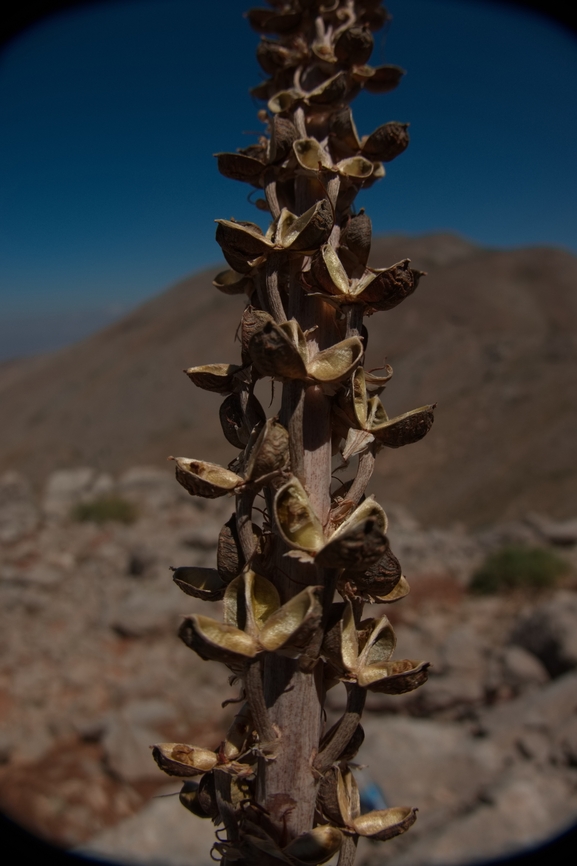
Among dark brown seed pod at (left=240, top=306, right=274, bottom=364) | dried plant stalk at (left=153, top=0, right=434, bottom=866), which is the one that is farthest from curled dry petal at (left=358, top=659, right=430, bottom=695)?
dark brown seed pod at (left=240, top=306, right=274, bottom=364)

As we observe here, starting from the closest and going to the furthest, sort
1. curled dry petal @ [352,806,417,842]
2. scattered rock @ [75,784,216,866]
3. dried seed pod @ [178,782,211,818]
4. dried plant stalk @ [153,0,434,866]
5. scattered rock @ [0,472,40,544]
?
dried plant stalk @ [153,0,434,866] < curled dry petal @ [352,806,417,842] < dried seed pod @ [178,782,211,818] < scattered rock @ [75,784,216,866] < scattered rock @ [0,472,40,544]

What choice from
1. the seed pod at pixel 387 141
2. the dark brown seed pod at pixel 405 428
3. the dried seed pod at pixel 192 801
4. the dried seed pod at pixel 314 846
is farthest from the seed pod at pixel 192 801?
the seed pod at pixel 387 141

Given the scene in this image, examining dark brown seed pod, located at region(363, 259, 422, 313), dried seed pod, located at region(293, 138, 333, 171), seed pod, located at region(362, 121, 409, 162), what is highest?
seed pod, located at region(362, 121, 409, 162)

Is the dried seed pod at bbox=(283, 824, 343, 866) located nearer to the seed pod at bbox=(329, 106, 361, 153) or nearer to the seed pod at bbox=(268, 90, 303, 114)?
the seed pod at bbox=(329, 106, 361, 153)

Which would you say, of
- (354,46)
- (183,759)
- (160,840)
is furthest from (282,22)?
(160,840)

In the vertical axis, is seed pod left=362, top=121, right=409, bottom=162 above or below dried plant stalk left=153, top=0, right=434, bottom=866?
above

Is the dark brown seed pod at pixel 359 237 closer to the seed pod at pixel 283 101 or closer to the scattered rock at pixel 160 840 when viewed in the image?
the seed pod at pixel 283 101

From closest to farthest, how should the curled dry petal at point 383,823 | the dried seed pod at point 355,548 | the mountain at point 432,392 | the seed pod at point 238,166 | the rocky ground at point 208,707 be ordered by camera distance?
the dried seed pod at point 355,548 < the curled dry petal at point 383,823 < the seed pod at point 238,166 < the rocky ground at point 208,707 < the mountain at point 432,392
